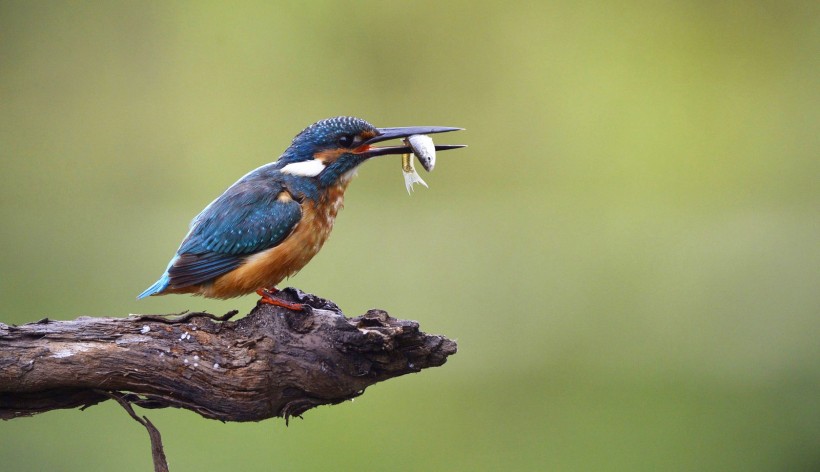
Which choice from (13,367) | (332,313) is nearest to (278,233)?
(332,313)

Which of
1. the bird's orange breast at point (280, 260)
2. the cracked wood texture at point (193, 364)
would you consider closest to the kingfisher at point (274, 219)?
the bird's orange breast at point (280, 260)

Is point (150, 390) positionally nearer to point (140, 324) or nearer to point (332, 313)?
point (140, 324)

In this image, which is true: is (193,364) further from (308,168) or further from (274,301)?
(308,168)

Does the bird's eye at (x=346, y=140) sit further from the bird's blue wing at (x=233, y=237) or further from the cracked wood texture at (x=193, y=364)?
the cracked wood texture at (x=193, y=364)

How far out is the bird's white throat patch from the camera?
1979mm

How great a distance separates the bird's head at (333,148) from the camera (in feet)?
6.48

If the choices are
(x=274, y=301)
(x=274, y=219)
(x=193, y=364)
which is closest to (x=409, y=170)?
(x=274, y=219)

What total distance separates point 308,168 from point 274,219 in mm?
163

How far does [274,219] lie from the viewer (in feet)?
6.19

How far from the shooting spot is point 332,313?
5.63 feet

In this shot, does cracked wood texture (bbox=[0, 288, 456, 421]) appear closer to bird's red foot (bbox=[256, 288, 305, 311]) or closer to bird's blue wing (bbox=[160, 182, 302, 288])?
bird's red foot (bbox=[256, 288, 305, 311])

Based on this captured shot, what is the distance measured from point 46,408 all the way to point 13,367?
0.13 metres

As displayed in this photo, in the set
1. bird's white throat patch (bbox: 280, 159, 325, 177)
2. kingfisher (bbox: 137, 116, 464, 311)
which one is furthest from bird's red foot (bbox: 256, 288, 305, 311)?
bird's white throat patch (bbox: 280, 159, 325, 177)

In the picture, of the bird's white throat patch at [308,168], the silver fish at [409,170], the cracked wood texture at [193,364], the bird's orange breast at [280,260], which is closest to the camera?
the cracked wood texture at [193,364]
